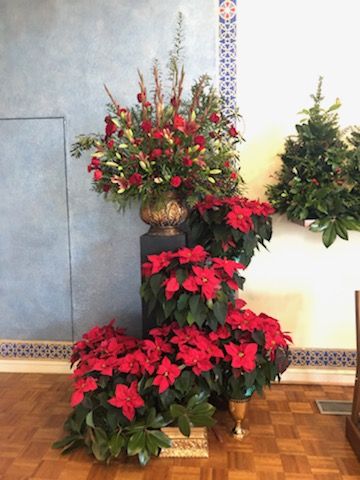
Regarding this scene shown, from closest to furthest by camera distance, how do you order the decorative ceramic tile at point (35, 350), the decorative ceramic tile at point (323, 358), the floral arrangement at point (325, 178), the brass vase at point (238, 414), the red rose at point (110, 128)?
the red rose at point (110, 128) → the brass vase at point (238, 414) → the floral arrangement at point (325, 178) → the decorative ceramic tile at point (323, 358) → the decorative ceramic tile at point (35, 350)

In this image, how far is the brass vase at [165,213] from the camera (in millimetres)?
2211

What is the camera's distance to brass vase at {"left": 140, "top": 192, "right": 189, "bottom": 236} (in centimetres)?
221

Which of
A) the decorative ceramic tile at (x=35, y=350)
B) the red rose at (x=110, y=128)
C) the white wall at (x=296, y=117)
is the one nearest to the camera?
the red rose at (x=110, y=128)

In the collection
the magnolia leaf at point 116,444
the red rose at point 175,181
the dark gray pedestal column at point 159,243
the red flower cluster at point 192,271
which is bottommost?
the magnolia leaf at point 116,444

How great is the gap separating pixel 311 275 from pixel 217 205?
92 centimetres

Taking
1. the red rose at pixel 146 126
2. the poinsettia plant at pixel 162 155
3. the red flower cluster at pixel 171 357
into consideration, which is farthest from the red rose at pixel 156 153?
the red flower cluster at pixel 171 357

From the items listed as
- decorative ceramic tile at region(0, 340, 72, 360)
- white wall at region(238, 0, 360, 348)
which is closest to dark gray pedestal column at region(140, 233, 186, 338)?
white wall at region(238, 0, 360, 348)

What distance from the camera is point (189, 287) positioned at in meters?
1.94

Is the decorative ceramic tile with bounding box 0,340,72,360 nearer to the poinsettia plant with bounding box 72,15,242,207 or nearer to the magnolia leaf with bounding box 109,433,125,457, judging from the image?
the magnolia leaf with bounding box 109,433,125,457

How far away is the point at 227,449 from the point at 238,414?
0.17 meters

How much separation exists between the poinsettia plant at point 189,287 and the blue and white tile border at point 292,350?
1063mm

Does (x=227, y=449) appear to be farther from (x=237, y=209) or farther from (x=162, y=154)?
(x=162, y=154)

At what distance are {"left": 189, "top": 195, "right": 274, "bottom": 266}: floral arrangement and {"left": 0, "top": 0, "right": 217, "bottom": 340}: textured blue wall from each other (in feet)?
2.26

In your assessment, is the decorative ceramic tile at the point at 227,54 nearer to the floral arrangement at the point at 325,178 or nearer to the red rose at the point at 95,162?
the floral arrangement at the point at 325,178
